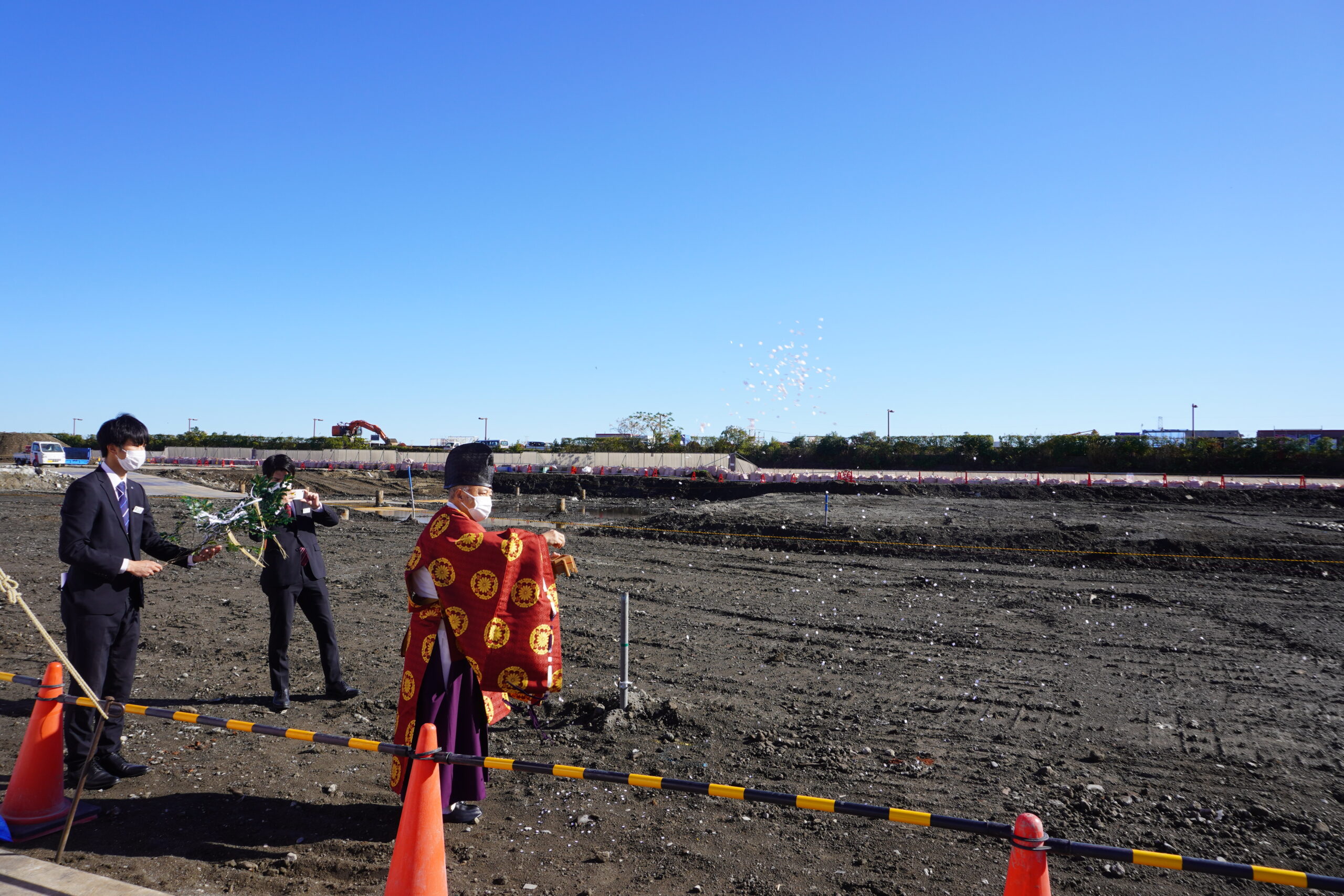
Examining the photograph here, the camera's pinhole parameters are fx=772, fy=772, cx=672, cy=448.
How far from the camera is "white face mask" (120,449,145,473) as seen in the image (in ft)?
14.4

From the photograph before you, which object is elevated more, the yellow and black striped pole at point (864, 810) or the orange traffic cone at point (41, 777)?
the yellow and black striped pole at point (864, 810)

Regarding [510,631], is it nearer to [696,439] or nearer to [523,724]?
[523,724]

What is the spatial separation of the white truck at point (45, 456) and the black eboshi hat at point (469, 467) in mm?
48044

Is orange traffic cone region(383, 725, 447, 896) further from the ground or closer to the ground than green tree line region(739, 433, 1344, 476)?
closer to the ground

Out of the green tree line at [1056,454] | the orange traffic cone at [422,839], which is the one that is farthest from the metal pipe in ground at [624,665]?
the green tree line at [1056,454]

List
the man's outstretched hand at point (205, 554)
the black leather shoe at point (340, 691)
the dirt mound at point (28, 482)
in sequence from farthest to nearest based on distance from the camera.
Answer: the dirt mound at point (28, 482) → the black leather shoe at point (340, 691) → the man's outstretched hand at point (205, 554)

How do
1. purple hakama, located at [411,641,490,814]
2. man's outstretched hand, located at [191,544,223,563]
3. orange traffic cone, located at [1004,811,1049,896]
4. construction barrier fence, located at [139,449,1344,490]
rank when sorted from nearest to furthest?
orange traffic cone, located at [1004,811,1049,896] < purple hakama, located at [411,641,490,814] < man's outstretched hand, located at [191,544,223,563] < construction barrier fence, located at [139,449,1344,490]

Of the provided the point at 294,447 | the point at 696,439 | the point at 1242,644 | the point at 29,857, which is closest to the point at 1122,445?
the point at 696,439

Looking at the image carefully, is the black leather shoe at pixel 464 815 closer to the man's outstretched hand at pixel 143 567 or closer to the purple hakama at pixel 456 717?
the purple hakama at pixel 456 717

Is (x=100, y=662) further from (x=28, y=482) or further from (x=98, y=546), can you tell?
(x=28, y=482)

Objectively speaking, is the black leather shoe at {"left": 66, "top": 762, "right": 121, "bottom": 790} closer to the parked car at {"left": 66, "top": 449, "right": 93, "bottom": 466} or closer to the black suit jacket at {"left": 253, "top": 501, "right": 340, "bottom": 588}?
the black suit jacket at {"left": 253, "top": 501, "right": 340, "bottom": 588}

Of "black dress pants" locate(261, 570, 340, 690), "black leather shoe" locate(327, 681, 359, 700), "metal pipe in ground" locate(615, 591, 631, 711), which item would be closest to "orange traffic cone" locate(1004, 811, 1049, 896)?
"metal pipe in ground" locate(615, 591, 631, 711)

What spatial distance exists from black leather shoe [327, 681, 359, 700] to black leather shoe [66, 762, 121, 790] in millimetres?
1717

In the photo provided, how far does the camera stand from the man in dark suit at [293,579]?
225 inches
